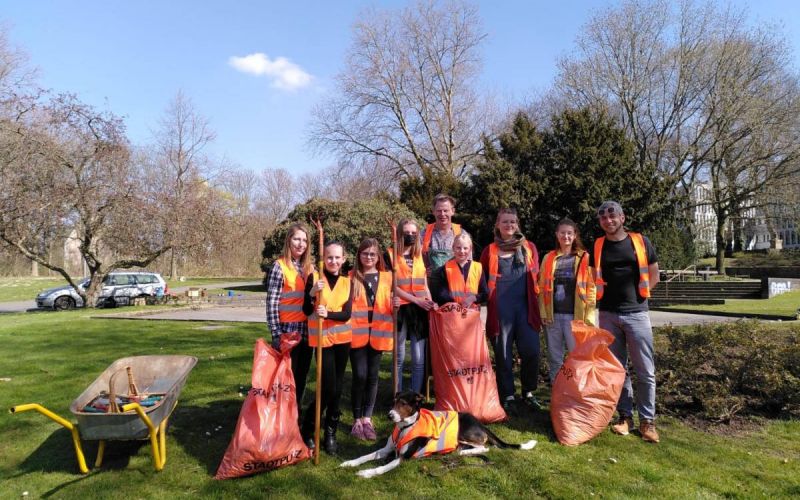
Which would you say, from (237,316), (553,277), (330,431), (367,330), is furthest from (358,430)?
(237,316)

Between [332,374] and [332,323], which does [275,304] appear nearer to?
[332,323]

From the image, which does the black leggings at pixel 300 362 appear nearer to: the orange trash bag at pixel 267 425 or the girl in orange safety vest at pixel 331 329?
the girl in orange safety vest at pixel 331 329

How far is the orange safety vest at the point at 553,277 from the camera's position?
4.84 meters

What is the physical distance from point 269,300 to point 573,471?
265cm

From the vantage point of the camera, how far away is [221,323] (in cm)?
1405

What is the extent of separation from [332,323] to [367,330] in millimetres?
367

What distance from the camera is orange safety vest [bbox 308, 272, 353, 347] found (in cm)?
412

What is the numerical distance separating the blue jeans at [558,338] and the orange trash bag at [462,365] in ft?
2.58

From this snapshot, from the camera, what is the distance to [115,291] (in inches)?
840

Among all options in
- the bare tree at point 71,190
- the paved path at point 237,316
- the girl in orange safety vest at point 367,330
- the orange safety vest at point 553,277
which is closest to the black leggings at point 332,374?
the girl in orange safety vest at point 367,330

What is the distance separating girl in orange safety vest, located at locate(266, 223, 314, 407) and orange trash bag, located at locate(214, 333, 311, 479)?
244 millimetres

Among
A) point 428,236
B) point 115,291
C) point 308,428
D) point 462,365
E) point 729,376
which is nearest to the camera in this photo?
point 308,428

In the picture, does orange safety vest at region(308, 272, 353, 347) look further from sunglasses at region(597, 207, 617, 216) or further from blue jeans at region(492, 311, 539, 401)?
sunglasses at region(597, 207, 617, 216)

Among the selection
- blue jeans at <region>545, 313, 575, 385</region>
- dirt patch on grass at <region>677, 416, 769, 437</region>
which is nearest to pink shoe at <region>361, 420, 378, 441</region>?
blue jeans at <region>545, 313, 575, 385</region>
